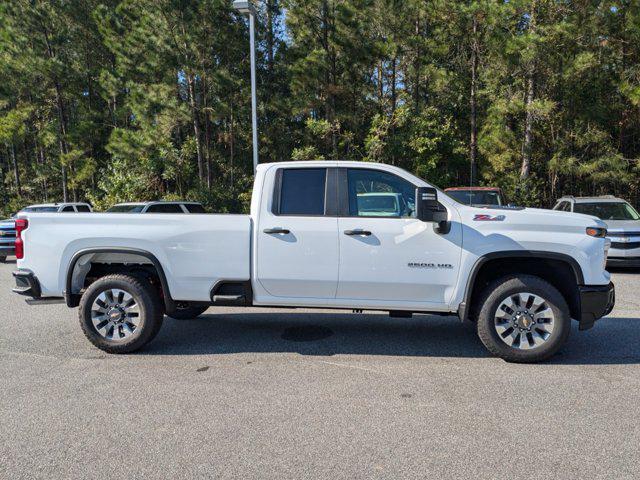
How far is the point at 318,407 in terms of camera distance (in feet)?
12.5

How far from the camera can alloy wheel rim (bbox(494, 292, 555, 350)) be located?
15.3ft

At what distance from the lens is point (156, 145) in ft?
68.5

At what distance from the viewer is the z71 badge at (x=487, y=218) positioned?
4695 millimetres

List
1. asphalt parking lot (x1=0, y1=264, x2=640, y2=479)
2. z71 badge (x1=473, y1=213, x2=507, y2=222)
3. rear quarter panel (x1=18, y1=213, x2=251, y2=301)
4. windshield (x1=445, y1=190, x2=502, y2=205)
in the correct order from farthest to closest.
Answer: windshield (x1=445, y1=190, x2=502, y2=205)
rear quarter panel (x1=18, y1=213, x2=251, y2=301)
z71 badge (x1=473, y1=213, x2=507, y2=222)
asphalt parking lot (x1=0, y1=264, x2=640, y2=479)

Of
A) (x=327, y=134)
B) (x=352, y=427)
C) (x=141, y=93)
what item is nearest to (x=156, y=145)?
(x=141, y=93)

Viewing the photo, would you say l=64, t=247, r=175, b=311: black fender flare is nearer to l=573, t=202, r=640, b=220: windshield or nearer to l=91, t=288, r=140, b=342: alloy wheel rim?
l=91, t=288, r=140, b=342: alloy wheel rim

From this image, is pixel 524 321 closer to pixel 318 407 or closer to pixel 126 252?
pixel 318 407

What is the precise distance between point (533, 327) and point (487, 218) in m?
1.17

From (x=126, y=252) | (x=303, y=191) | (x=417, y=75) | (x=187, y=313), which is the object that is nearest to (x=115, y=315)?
(x=126, y=252)

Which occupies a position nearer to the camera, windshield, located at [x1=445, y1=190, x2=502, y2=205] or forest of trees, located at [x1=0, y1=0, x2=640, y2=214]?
windshield, located at [x1=445, y1=190, x2=502, y2=205]

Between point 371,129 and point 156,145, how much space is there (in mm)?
9531

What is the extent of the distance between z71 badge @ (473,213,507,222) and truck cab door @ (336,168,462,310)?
0.20 metres

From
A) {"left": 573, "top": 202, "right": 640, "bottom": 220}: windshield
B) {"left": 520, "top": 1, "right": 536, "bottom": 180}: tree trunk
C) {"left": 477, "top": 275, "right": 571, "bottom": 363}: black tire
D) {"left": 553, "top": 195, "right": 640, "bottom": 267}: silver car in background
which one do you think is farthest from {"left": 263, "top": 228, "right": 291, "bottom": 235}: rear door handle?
{"left": 520, "top": 1, "right": 536, "bottom": 180}: tree trunk

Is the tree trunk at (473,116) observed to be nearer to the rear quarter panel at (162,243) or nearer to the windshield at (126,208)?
the windshield at (126,208)
